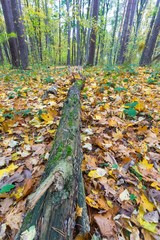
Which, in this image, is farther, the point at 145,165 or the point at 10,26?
the point at 10,26

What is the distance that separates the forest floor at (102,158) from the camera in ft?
3.68

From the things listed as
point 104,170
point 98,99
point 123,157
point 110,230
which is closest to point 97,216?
point 110,230

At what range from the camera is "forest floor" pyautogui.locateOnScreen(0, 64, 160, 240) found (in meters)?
1.12

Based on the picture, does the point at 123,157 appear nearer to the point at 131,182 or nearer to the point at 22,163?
the point at 131,182

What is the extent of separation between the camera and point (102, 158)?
1.67 m

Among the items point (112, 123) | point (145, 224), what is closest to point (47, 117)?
point (112, 123)

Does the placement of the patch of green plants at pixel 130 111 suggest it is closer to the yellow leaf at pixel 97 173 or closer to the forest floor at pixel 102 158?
the forest floor at pixel 102 158

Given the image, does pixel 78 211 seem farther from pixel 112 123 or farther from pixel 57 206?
pixel 112 123

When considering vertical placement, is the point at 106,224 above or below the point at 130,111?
below

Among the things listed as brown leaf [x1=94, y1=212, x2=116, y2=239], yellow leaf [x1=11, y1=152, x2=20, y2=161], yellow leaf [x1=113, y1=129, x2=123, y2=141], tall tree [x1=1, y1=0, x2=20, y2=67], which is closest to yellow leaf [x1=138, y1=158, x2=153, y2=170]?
yellow leaf [x1=113, y1=129, x2=123, y2=141]

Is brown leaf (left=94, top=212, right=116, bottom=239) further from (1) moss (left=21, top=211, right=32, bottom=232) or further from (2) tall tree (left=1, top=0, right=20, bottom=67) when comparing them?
(2) tall tree (left=1, top=0, right=20, bottom=67)

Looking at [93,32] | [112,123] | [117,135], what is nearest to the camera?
[117,135]

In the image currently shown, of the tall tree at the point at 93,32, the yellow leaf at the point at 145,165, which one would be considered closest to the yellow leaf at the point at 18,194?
the yellow leaf at the point at 145,165

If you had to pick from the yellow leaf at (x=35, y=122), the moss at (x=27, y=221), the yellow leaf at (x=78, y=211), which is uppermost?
the moss at (x=27, y=221)
